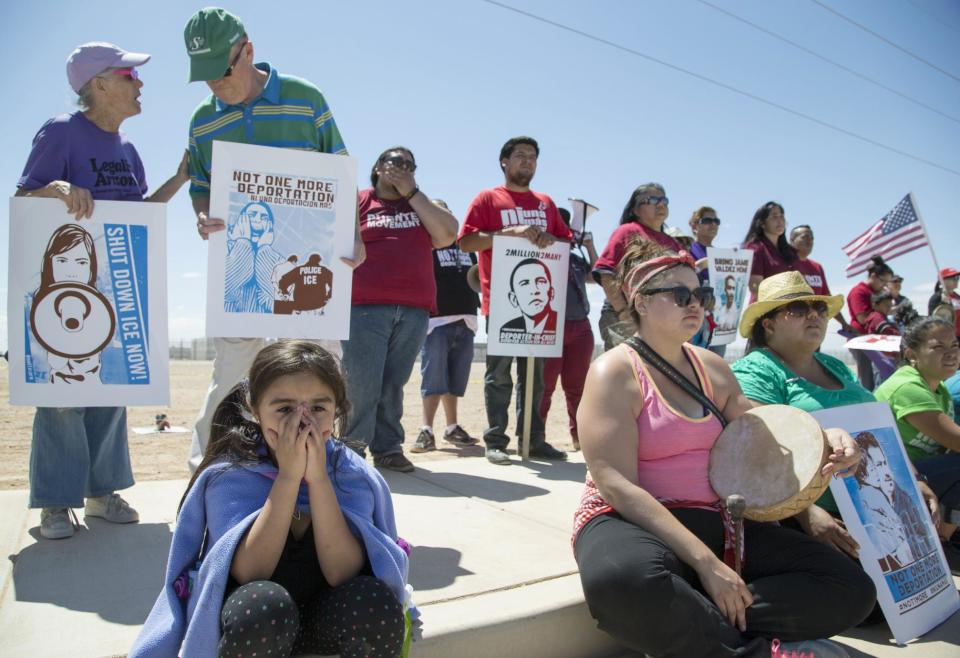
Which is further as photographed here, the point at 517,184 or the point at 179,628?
the point at 517,184

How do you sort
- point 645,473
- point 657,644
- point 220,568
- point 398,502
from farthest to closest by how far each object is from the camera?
1. point 398,502
2. point 645,473
3. point 657,644
4. point 220,568

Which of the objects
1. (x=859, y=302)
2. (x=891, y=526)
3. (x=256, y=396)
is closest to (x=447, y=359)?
(x=891, y=526)

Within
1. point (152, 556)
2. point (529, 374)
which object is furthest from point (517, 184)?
point (152, 556)

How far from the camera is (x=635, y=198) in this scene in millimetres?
6016

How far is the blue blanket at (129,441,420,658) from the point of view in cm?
195

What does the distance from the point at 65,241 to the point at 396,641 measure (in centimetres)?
234

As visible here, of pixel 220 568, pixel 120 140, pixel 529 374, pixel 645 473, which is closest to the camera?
pixel 220 568

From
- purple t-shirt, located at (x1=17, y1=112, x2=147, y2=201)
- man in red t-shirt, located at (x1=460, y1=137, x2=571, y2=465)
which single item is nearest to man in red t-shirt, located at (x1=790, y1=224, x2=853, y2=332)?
man in red t-shirt, located at (x1=460, y1=137, x2=571, y2=465)

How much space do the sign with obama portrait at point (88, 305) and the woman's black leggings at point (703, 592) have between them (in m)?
2.12

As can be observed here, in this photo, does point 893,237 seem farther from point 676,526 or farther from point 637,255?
point 676,526

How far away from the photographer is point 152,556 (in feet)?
9.79

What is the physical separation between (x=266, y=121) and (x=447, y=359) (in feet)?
11.7

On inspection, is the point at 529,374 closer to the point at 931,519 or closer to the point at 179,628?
the point at 931,519

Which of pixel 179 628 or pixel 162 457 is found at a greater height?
pixel 179 628
